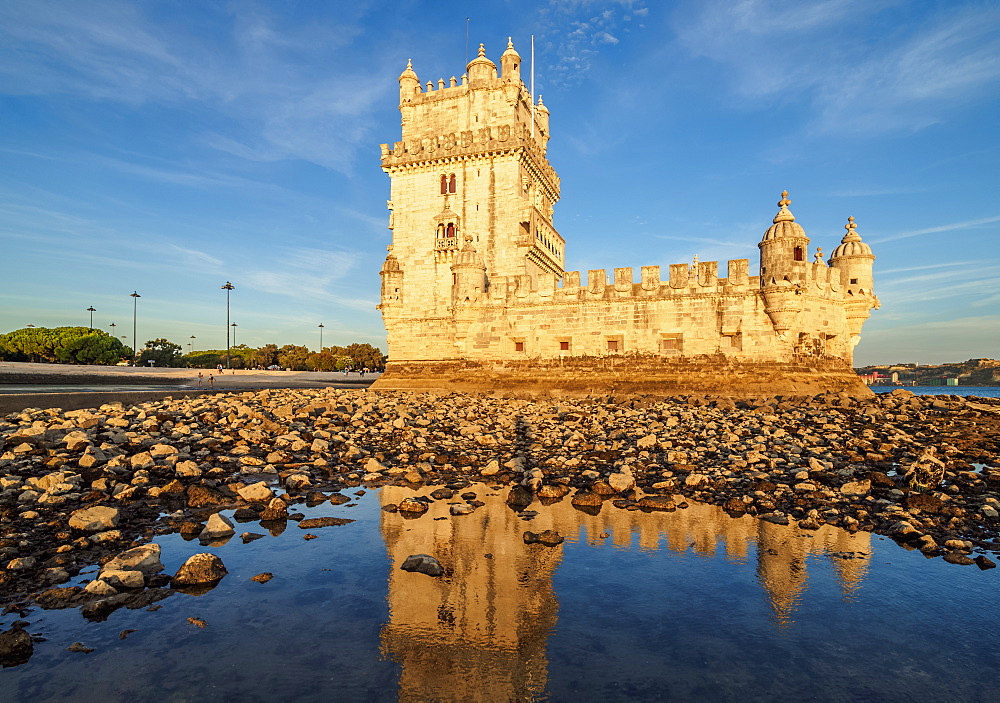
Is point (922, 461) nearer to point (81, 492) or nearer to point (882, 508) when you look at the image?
point (882, 508)

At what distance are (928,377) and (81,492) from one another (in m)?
144

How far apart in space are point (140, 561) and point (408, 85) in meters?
33.2

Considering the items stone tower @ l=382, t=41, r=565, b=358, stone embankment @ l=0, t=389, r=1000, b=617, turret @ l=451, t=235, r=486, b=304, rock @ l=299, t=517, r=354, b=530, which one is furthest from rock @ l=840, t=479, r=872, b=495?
stone tower @ l=382, t=41, r=565, b=358

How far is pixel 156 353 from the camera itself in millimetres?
84562

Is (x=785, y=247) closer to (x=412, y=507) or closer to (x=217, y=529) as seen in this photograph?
(x=412, y=507)

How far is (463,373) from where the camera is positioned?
2652cm

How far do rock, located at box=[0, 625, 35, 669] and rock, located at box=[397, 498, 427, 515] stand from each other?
3.68 metres

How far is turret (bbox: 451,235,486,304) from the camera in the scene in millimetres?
25656

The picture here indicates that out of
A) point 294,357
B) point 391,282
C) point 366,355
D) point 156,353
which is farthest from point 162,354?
point 391,282

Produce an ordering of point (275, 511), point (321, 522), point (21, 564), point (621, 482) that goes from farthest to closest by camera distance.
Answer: point (621, 482), point (275, 511), point (321, 522), point (21, 564)

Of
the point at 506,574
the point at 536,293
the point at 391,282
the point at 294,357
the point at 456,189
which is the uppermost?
the point at 456,189

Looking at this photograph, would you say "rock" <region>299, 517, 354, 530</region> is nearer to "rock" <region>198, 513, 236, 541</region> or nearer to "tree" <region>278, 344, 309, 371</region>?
"rock" <region>198, 513, 236, 541</region>

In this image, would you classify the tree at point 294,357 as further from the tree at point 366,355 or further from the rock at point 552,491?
the rock at point 552,491

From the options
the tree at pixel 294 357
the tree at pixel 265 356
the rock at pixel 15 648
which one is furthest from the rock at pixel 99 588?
the tree at pixel 265 356
